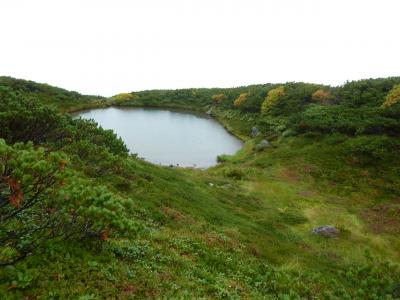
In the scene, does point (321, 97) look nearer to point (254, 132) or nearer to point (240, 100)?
point (254, 132)

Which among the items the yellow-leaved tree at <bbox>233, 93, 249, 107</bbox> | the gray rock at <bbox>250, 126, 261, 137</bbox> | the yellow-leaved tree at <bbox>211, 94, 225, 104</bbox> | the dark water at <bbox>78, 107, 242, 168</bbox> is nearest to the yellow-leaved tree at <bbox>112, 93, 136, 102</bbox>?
the dark water at <bbox>78, 107, 242, 168</bbox>

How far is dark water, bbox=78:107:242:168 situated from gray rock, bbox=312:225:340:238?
2526 centimetres

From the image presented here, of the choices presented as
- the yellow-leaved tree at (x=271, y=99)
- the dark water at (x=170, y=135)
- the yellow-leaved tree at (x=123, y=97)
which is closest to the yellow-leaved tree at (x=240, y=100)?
the dark water at (x=170, y=135)

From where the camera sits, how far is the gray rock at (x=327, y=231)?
93.8ft

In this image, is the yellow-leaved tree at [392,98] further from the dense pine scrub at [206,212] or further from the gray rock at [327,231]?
the gray rock at [327,231]

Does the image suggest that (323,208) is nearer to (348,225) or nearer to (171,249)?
(348,225)

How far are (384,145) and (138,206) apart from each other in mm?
36236

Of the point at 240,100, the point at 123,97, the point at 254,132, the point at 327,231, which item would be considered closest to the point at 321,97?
the point at 254,132

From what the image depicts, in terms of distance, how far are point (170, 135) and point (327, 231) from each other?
4225 cm

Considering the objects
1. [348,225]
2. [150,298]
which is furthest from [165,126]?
[150,298]

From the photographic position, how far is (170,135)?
219 feet

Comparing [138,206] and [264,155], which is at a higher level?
[138,206]

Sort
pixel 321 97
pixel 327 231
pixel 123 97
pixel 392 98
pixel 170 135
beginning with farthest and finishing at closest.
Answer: pixel 123 97, pixel 321 97, pixel 170 135, pixel 392 98, pixel 327 231

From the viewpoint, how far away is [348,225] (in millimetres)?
30953
